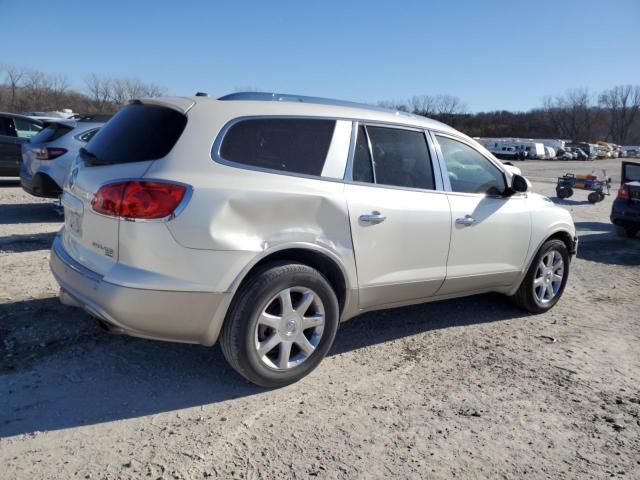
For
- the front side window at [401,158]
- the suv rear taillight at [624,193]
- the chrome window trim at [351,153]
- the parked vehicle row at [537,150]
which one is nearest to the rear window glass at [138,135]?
the chrome window trim at [351,153]

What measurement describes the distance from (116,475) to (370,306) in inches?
78.7

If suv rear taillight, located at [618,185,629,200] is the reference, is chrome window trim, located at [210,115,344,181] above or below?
above

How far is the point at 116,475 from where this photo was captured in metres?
2.47

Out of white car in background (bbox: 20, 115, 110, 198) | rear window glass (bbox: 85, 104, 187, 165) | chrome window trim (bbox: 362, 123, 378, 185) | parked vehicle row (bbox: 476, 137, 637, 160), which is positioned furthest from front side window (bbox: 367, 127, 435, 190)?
parked vehicle row (bbox: 476, 137, 637, 160)

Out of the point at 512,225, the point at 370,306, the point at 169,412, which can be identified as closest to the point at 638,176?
the point at 512,225

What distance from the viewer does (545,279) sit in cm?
516

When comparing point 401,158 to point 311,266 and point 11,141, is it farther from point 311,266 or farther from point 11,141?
point 11,141

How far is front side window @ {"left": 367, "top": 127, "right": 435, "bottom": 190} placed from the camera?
12.6 feet

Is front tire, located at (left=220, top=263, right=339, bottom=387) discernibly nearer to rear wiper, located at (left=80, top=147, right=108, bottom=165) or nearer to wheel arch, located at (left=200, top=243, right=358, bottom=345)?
wheel arch, located at (left=200, top=243, right=358, bottom=345)

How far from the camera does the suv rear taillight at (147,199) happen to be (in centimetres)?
291

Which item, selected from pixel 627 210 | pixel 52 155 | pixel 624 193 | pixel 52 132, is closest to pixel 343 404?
pixel 52 155

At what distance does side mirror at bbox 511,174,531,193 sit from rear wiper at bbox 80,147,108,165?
3337mm

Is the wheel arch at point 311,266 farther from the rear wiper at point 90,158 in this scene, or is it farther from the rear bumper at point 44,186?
the rear bumper at point 44,186

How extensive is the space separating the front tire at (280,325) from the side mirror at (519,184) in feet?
7.12
